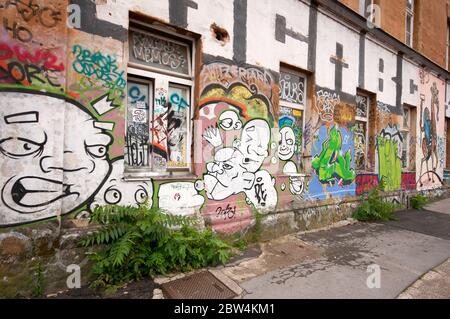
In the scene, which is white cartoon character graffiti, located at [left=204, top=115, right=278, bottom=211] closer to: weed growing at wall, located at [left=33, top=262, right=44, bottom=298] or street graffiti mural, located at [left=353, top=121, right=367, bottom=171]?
weed growing at wall, located at [left=33, top=262, right=44, bottom=298]

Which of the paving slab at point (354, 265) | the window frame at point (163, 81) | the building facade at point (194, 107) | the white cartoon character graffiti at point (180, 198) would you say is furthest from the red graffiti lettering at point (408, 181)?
the window frame at point (163, 81)

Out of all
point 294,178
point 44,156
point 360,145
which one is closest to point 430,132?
point 360,145

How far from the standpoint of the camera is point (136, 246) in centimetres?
343

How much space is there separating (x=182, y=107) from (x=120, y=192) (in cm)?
166

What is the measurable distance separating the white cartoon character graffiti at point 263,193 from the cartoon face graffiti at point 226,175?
0.54 ft

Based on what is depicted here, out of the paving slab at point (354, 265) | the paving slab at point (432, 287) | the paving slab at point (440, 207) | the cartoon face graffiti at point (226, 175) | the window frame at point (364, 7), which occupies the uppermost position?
the window frame at point (364, 7)

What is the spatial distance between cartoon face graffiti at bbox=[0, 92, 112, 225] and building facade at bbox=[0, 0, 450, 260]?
0.01 m

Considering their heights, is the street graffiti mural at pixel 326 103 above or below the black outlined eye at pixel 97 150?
above

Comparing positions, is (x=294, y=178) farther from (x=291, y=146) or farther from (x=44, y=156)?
(x=44, y=156)

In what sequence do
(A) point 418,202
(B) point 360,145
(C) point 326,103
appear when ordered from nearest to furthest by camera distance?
(C) point 326,103 < (B) point 360,145 < (A) point 418,202

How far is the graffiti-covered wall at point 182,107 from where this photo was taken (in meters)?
3.01

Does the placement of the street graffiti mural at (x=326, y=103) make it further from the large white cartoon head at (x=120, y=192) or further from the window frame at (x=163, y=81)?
the large white cartoon head at (x=120, y=192)
